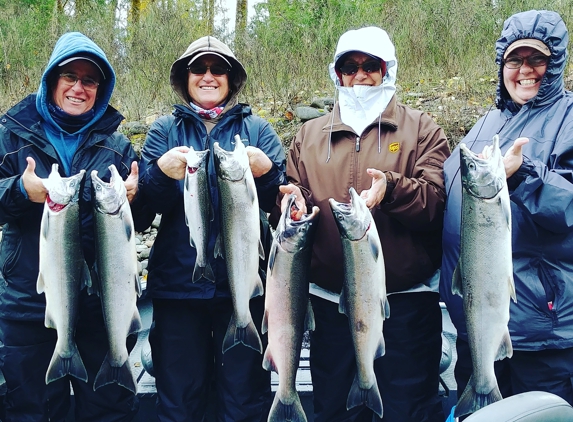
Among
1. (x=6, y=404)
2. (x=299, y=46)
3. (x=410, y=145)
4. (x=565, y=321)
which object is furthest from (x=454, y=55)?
(x=6, y=404)

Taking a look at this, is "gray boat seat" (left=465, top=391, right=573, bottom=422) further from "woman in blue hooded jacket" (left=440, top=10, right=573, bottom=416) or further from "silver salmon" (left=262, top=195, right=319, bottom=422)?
"silver salmon" (left=262, top=195, right=319, bottom=422)

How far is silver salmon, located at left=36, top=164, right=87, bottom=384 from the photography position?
9.59 feet

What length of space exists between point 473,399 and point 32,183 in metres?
2.69

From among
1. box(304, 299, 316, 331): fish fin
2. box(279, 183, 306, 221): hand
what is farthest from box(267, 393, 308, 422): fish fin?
box(279, 183, 306, 221): hand

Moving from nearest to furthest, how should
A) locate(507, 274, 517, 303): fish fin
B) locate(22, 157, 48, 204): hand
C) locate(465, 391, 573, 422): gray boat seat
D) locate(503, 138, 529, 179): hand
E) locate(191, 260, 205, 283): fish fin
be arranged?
locate(465, 391, 573, 422): gray boat seat, locate(503, 138, 529, 179): hand, locate(507, 274, 517, 303): fish fin, locate(22, 157, 48, 204): hand, locate(191, 260, 205, 283): fish fin

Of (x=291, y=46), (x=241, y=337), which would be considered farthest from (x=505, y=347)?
(x=291, y=46)

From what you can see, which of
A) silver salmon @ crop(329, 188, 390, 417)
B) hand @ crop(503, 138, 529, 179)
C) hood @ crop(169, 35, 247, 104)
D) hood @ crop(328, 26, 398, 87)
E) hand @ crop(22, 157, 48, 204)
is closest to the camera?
hand @ crop(503, 138, 529, 179)

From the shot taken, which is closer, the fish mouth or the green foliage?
the fish mouth

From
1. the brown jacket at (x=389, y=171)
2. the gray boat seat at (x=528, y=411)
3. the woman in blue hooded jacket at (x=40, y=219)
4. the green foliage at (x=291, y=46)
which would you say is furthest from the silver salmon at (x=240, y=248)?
the green foliage at (x=291, y=46)

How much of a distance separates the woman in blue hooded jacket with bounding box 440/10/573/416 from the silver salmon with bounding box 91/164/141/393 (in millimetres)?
1904

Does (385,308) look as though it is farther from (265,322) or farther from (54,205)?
(54,205)

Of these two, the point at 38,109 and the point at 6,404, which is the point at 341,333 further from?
the point at 38,109

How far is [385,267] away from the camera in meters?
3.11

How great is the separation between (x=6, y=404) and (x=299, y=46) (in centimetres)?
843
